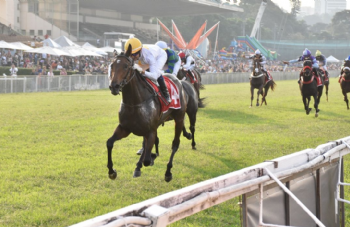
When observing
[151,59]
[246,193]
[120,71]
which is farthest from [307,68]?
[246,193]

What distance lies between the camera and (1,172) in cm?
720

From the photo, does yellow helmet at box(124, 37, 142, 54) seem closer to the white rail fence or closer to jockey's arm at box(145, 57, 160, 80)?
jockey's arm at box(145, 57, 160, 80)

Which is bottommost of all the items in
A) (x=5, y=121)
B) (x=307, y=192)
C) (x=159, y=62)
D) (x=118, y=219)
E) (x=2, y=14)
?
(x=5, y=121)

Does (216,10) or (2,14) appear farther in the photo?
(216,10)

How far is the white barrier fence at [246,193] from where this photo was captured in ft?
7.29

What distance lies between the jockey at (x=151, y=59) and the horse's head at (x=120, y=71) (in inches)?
16.9

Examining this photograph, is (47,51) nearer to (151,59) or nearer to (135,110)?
(151,59)

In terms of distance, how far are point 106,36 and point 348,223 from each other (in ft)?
156

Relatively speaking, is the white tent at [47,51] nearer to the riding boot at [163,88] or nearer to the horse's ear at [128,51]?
the riding boot at [163,88]

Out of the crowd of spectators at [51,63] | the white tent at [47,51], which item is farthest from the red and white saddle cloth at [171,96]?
the crowd of spectators at [51,63]

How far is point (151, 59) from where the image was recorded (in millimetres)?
7113

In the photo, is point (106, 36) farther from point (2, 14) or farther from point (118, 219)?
point (118, 219)

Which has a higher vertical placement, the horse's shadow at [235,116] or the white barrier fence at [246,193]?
the white barrier fence at [246,193]

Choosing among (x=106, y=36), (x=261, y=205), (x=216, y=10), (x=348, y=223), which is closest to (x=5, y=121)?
(x=348, y=223)
